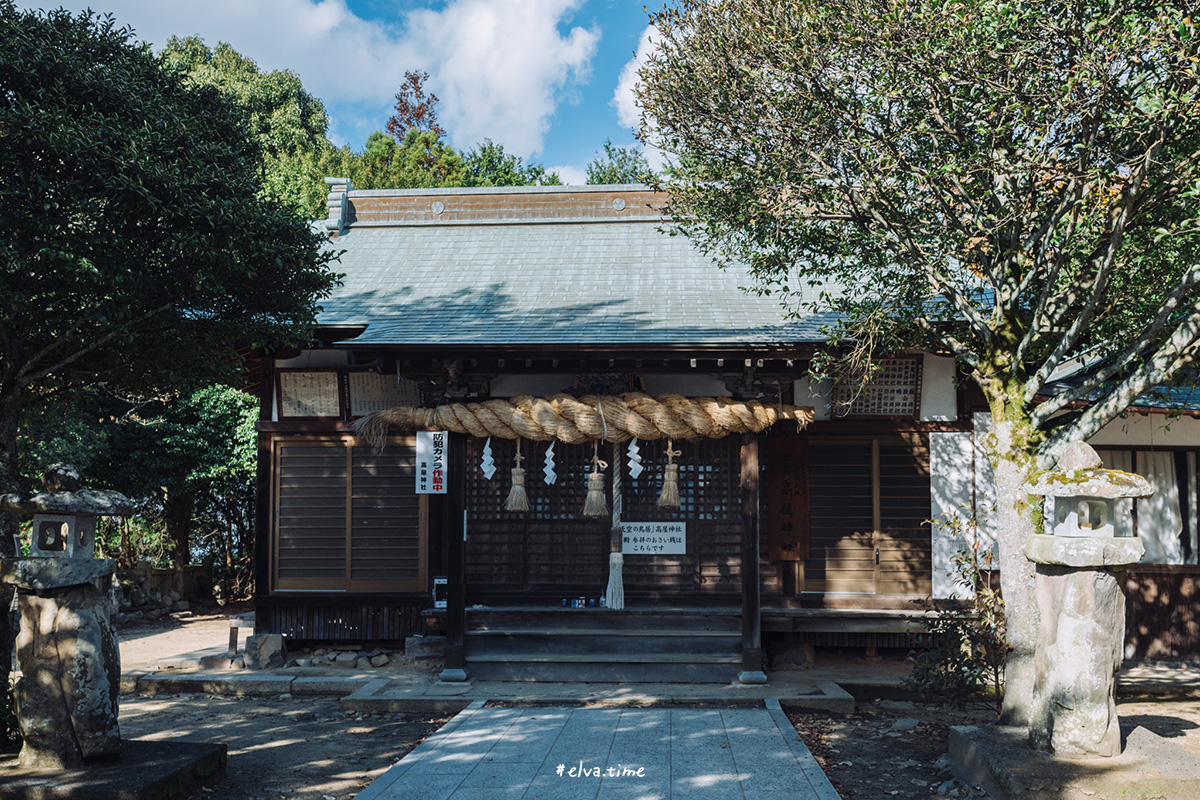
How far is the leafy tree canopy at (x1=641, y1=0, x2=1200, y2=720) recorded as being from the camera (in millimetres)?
5676

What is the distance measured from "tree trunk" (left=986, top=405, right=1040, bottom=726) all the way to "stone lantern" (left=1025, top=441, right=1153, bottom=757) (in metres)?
0.52

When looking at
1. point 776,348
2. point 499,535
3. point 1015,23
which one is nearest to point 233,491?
point 499,535

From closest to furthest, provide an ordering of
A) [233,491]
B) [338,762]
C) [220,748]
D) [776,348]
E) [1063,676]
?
[1063,676]
[220,748]
[338,762]
[776,348]
[233,491]

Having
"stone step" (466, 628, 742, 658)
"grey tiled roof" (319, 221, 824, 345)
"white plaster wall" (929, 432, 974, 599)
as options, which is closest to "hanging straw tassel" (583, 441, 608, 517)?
"stone step" (466, 628, 742, 658)

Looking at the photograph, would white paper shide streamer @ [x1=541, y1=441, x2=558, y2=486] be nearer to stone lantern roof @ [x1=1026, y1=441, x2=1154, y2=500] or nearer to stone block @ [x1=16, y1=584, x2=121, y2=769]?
stone block @ [x1=16, y1=584, x2=121, y2=769]

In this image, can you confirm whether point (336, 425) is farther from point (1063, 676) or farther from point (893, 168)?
point (1063, 676)

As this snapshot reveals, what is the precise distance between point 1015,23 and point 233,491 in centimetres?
1648

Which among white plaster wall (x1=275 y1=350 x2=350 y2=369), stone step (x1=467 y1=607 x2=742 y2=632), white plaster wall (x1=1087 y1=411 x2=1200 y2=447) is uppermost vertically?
white plaster wall (x1=275 y1=350 x2=350 y2=369)

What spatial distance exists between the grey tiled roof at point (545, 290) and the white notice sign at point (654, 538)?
89.1 inches

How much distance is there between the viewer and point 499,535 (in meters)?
9.65

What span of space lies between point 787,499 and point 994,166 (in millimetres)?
4570

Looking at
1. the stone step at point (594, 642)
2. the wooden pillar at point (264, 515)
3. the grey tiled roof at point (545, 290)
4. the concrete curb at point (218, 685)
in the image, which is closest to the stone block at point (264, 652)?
the wooden pillar at point (264, 515)

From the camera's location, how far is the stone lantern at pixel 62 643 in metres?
5.32

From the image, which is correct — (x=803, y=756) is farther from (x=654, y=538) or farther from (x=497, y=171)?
(x=497, y=171)
